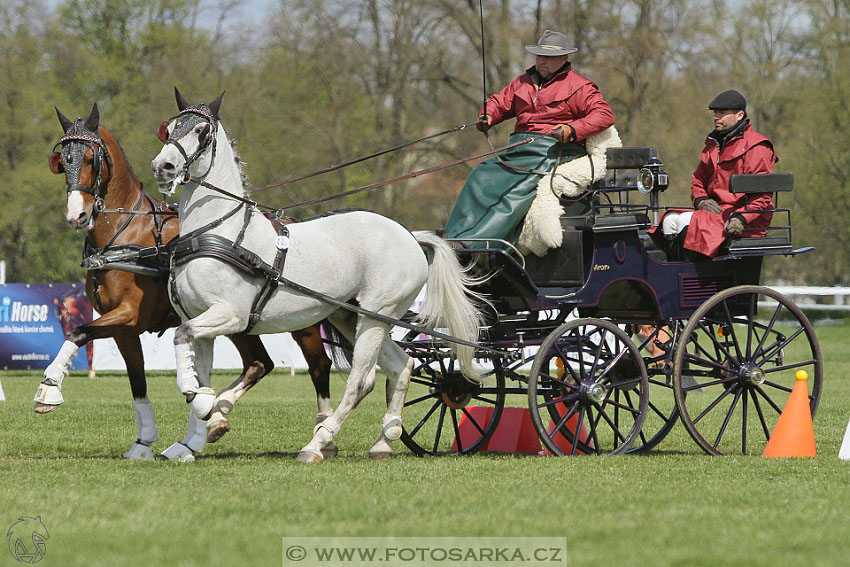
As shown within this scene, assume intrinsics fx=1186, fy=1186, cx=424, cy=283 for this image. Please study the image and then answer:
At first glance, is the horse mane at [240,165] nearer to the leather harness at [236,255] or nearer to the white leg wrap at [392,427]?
the leather harness at [236,255]

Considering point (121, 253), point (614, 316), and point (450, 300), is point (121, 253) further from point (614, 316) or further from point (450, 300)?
point (614, 316)

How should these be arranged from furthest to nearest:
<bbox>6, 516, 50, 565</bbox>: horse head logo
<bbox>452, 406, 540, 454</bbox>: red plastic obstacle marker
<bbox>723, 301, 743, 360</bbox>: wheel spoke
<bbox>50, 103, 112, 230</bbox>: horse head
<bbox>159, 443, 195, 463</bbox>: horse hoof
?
1. <bbox>452, 406, 540, 454</bbox>: red plastic obstacle marker
2. <bbox>723, 301, 743, 360</bbox>: wheel spoke
3. <bbox>159, 443, 195, 463</bbox>: horse hoof
4. <bbox>50, 103, 112, 230</bbox>: horse head
5. <bbox>6, 516, 50, 565</bbox>: horse head logo

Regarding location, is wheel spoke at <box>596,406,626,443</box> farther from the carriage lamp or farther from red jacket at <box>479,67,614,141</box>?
red jacket at <box>479,67,614,141</box>

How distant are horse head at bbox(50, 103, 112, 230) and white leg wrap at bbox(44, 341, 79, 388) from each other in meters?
0.77

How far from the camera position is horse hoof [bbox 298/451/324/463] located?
7.29 metres

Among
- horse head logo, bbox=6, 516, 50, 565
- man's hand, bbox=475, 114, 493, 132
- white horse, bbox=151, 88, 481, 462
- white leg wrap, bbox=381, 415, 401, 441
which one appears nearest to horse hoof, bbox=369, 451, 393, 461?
white horse, bbox=151, 88, 481, 462

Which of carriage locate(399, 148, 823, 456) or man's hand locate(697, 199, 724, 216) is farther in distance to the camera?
man's hand locate(697, 199, 724, 216)

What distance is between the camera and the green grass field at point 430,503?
4.65 m

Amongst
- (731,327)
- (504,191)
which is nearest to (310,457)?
(504,191)

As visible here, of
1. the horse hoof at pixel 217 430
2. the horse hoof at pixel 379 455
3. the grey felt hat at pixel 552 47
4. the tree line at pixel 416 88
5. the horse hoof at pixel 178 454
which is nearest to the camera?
the horse hoof at pixel 217 430

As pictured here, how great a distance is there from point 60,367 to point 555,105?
3687 mm

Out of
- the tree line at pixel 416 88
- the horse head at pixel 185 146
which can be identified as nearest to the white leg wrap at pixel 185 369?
the horse head at pixel 185 146

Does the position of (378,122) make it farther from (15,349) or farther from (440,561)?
(440,561)

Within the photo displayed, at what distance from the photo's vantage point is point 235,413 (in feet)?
39.7
